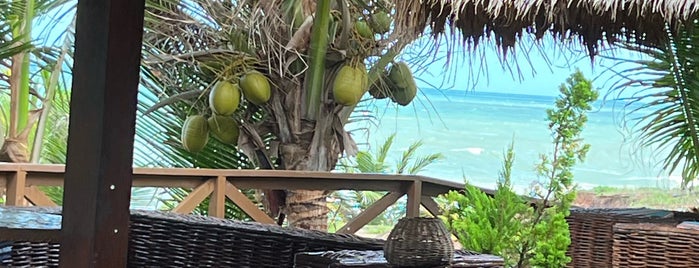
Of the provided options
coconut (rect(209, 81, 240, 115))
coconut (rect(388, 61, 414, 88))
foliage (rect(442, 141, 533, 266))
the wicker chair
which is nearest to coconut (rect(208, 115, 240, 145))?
coconut (rect(209, 81, 240, 115))

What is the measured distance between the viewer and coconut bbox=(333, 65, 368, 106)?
10.2 ft

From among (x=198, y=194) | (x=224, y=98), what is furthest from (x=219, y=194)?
(x=224, y=98)

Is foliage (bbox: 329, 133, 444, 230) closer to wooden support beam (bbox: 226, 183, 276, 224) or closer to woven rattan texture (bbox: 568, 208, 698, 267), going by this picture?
wooden support beam (bbox: 226, 183, 276, 224)

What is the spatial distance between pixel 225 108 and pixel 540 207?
5.10 ft

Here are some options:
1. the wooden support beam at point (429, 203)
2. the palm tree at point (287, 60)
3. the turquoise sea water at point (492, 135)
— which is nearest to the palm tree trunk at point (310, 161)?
the palm tree at point (287, 60)

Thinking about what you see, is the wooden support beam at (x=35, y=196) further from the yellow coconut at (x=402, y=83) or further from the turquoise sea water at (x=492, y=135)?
the turquoise sea water at (x=492, y=135)

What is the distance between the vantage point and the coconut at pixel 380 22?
3.29 m

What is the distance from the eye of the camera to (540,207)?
2018 millimetres

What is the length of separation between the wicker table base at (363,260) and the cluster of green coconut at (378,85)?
156cm

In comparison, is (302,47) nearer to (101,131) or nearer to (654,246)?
(654,246)

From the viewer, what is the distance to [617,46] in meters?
3.22

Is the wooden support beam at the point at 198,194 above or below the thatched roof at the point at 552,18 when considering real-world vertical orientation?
below

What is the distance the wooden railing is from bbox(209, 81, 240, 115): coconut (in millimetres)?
266

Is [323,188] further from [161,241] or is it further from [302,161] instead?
[161,241]
